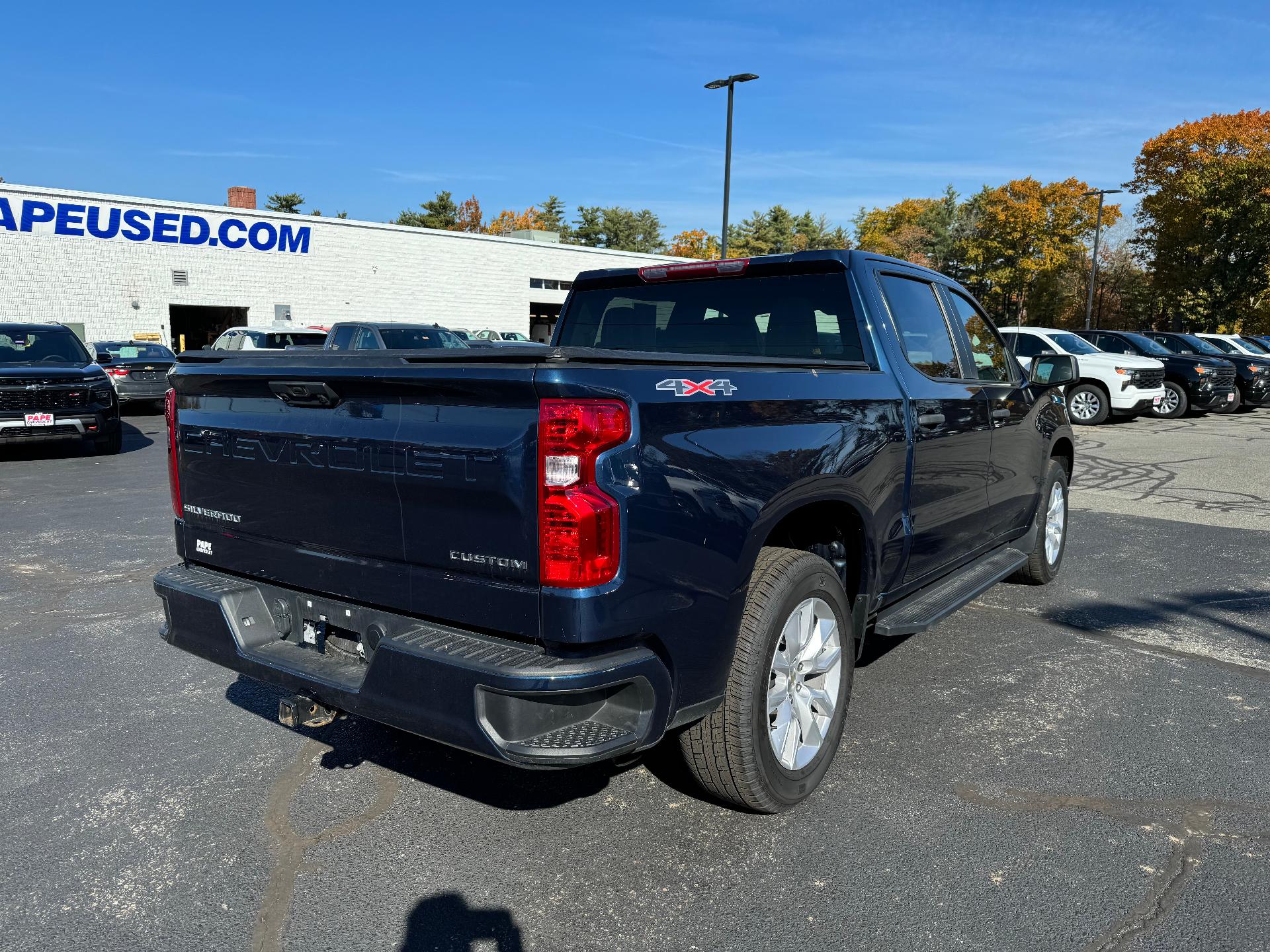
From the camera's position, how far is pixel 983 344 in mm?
5105

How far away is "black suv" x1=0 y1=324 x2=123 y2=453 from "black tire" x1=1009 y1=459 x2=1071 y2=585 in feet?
35.8

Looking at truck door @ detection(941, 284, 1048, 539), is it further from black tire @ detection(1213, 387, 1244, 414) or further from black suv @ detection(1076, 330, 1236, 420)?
black tire @ detection(1213, 387, 1244, 414)

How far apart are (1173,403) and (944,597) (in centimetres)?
1810

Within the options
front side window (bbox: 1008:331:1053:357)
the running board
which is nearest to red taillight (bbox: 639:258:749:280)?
the running board

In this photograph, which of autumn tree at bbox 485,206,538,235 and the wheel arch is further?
autumn tree at bbox 485,206,538,235

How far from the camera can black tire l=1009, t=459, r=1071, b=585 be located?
5770 mm

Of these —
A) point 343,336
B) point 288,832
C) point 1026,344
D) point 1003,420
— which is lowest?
point 288,832

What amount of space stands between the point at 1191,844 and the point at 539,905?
6.83ft

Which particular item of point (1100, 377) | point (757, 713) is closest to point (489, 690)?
point (757, 713)

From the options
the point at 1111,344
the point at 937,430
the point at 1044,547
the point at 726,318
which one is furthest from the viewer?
the point at 1111,344

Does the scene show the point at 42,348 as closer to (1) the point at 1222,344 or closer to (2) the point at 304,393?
(2) the point at 304,393

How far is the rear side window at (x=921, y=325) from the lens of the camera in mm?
4074

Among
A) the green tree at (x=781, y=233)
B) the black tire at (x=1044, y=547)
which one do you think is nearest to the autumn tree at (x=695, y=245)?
the green tree at (x=781, y=233)

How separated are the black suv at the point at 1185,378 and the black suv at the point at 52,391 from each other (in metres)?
17.8
